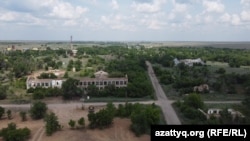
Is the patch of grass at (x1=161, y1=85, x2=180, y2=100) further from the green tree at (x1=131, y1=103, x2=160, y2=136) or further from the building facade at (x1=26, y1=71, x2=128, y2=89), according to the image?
the green tree at (x1=131, y1=103, x2=160, y2=136)

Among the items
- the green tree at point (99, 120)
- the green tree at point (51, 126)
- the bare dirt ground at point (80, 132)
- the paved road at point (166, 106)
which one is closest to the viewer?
the bare dirt ground at point (80, 132)

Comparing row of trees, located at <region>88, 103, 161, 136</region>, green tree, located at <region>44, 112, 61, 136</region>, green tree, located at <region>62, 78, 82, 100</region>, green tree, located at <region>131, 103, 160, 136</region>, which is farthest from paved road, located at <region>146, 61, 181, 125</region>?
green tree, located at <region>62, 78, 82, 100</region>

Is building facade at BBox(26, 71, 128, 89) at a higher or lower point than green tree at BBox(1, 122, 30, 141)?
higher

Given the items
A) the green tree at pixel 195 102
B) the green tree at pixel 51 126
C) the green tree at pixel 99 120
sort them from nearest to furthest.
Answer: the green tree at pixel 51 126 < the green tree at pixel 99 120 < the green tree at pixel 195 102

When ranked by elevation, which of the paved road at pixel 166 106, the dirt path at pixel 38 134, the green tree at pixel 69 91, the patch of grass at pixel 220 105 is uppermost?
the green tree at pixel 69 91

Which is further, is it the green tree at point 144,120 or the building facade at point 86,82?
the building facade at point 86,82

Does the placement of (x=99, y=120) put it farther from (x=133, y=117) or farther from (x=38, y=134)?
(x=38, y=134)

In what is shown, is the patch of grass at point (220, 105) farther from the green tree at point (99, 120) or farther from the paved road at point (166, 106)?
the green tree at point (99, 120)

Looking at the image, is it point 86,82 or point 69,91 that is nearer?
point 69,91

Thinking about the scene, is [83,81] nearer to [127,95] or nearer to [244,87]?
[127,95]

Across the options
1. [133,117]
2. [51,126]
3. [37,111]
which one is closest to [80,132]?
[51,126]

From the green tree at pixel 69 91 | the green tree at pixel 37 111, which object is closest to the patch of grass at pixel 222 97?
the green tree at pixel 69 91

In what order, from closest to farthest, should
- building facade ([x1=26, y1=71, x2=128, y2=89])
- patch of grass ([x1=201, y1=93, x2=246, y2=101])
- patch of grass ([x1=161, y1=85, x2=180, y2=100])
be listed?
patch of grass ([x1=201, y1=93, x2=246, y2=101]) → patch of grass ([x1=161, y1=85, x2=180, y2=100]) → building facade ([x1=26, y1=71, x2=128, y2=89])
